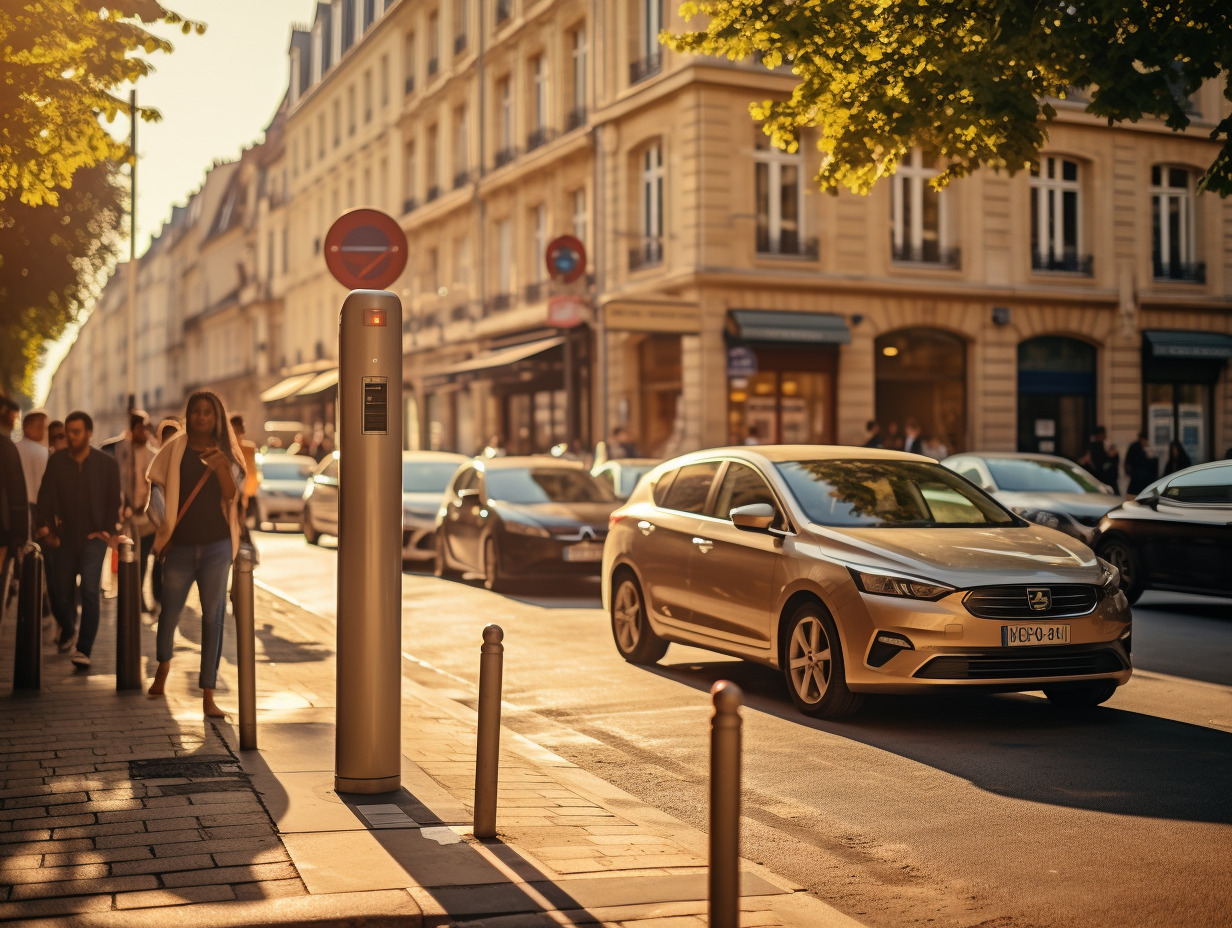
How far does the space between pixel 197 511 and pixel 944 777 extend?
4312mm

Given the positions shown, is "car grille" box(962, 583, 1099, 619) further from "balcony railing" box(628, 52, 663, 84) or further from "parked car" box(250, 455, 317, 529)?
"balcony railing" box(628, 52, 663, 84)

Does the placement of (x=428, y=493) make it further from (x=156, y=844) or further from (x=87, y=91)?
(x=156, y=844)

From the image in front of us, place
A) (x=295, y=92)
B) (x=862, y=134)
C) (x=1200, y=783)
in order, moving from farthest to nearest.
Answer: (x=295, y=92), (x=862, y=134), (x=1200, y=783)

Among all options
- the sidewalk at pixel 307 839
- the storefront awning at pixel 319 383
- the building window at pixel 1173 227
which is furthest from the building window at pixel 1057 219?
the sidewalk at pixel 307 839

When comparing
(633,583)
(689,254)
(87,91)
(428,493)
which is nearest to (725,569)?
(633,583)

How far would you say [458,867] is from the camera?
5.31 metres

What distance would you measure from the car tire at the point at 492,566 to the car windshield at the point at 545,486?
0.65 m

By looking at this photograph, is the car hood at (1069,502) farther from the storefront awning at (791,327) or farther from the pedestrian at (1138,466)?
the storefront awning at (791,327)

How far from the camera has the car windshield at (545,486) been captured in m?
18.1

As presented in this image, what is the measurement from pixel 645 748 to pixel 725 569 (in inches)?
77.2

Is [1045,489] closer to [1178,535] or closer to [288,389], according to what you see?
[1178,535]

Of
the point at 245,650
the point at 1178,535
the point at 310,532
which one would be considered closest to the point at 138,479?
the point at 245,650

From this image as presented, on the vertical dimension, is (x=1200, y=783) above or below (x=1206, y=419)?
below

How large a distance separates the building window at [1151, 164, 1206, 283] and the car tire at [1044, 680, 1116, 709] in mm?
28581
